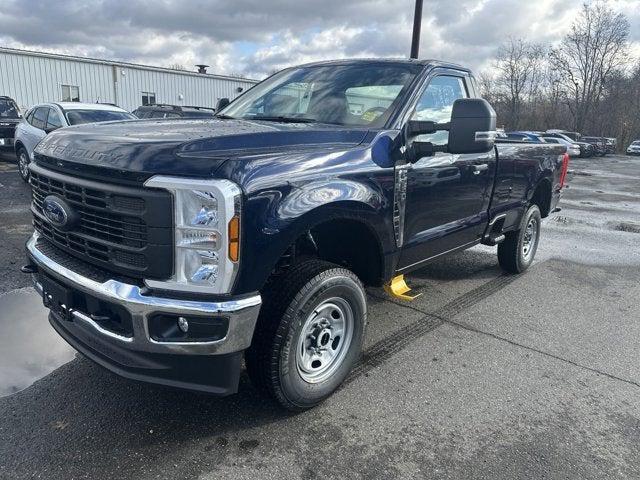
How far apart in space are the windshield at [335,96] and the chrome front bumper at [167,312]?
1657 mm

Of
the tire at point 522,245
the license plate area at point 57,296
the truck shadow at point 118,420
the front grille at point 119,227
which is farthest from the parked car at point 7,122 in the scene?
the tire at point 522,245

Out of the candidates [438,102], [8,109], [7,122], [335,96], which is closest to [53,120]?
[7,122]

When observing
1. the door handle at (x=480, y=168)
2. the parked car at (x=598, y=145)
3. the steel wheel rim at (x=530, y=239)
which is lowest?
the parked car at (x=598, y=145)

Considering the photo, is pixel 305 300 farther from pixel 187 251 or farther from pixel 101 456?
pixel 101 456

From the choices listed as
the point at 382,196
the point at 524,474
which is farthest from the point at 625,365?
the point at 382,196

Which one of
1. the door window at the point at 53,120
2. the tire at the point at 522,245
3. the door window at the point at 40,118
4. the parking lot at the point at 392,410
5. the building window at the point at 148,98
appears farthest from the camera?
the building window at the point at 148,98

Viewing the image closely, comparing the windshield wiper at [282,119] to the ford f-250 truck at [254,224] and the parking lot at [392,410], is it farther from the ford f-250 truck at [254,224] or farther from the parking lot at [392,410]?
the parking lot at [392,410]

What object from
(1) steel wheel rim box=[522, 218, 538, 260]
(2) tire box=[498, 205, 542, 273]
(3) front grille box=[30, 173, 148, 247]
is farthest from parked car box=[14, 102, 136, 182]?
(3) front grille box=[30, 173, 148, 247]

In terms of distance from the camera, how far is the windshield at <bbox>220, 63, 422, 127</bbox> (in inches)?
140

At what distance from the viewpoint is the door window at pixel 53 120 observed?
10270mm

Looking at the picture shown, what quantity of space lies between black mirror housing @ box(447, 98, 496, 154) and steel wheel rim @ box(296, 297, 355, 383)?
4.03 feet

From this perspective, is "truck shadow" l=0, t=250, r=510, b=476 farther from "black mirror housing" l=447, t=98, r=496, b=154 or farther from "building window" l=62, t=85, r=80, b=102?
"building window" l=62, t=85, r=80, b=102

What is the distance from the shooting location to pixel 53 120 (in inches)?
412

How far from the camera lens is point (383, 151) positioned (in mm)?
3217
